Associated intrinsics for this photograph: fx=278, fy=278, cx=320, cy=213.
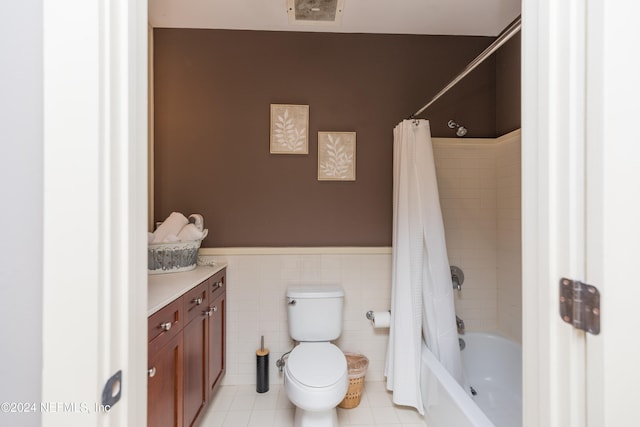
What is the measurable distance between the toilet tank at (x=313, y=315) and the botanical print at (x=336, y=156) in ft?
2.71

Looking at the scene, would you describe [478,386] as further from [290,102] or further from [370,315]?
[290,102]

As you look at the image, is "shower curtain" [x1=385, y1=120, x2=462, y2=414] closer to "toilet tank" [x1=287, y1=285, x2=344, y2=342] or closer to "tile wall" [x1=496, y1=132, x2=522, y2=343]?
"toilet tank" [x1=287, y1=285, x2=344, y2=342]

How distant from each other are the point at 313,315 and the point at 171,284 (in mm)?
873

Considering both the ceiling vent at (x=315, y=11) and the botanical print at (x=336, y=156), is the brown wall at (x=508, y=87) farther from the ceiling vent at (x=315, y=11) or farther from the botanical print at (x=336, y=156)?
the ceiling vent at (x=315, y=11)

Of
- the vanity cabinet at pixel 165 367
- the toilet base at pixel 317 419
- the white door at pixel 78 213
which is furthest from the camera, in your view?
the toilet base at pixel 317 419

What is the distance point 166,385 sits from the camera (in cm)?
114

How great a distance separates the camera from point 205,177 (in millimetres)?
2002

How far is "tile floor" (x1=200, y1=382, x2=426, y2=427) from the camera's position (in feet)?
5.34

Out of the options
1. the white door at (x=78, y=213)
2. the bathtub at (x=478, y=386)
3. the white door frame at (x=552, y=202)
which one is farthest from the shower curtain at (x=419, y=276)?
the white door at (x=78, y=213)

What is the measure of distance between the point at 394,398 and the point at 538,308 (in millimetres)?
1505

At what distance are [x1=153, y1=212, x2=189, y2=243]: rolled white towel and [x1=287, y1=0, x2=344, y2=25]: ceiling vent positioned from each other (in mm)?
1510

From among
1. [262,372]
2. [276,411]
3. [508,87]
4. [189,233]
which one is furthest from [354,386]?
[508,87]

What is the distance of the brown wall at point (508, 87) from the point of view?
1.89m

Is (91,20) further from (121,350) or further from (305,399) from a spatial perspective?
(305,399)
